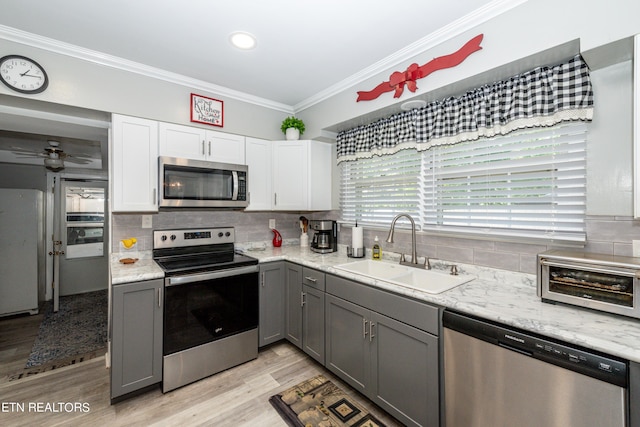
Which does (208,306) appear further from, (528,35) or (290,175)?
(528,35)

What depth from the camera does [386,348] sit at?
69.4 inches

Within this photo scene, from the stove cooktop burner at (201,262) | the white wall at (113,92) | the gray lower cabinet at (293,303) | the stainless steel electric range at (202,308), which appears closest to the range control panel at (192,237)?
the stainless steel electric range at (202,308)

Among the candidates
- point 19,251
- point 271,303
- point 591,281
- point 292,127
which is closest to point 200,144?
point 292,127

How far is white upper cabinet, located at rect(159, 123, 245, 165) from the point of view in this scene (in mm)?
2430

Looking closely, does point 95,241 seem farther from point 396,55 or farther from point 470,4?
point 470,4

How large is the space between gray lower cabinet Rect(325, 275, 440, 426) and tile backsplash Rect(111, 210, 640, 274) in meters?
0.71

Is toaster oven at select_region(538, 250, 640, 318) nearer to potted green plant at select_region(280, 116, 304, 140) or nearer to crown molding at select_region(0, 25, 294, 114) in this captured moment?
potted green plant at select_region(280, 116, 304, 140)

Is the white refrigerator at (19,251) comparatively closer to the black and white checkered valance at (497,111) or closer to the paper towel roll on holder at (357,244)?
the paper towel roll on holder at (357,244)

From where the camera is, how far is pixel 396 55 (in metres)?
2.13

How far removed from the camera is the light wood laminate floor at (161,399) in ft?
5.91

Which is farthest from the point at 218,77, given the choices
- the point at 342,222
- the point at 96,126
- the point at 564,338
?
the point at 564,338

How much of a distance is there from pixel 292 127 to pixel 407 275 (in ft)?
6.26

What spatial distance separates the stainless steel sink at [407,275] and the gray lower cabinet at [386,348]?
0.17m

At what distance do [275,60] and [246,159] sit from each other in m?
0.98
